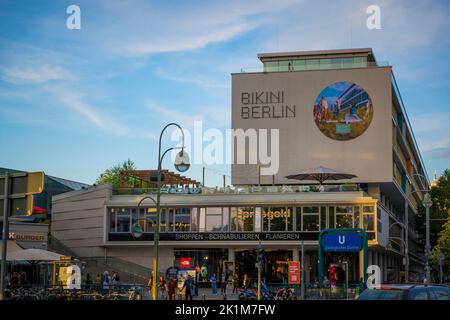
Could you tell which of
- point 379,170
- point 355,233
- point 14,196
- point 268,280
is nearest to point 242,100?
point 379,170

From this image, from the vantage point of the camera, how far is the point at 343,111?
247 feet

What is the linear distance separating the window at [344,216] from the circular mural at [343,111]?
13.1 meters

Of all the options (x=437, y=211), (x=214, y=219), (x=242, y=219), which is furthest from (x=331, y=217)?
(x=437, y=211)

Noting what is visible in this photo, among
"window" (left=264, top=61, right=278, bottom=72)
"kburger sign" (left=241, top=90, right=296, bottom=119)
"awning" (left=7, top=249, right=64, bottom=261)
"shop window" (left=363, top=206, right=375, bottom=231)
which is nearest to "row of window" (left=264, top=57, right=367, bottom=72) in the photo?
"window" (left=264, top=61, right=278, bottom=72)

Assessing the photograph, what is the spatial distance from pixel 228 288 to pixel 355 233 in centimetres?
2977

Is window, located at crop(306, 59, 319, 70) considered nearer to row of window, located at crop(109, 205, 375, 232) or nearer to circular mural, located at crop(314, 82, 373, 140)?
circular mural, located at crop(314, 82, 373, 140)

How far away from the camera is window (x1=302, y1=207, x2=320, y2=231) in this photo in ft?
211

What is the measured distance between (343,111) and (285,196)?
14438mm

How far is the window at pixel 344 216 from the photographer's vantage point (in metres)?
63.6

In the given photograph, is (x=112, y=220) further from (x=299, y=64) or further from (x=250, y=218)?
(x=299, y=64)

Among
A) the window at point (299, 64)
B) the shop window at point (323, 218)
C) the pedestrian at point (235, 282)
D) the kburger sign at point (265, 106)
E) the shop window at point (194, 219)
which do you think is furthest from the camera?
the window at point (299, 64)

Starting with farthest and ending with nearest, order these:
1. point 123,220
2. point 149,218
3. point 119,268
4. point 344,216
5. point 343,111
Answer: point 343,111
point 123,220
point 119,268
point 149,218
point 344,216

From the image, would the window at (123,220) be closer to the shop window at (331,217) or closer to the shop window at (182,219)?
the shop window at (182,219)

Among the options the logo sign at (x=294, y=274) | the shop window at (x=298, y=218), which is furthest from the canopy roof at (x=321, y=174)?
the logo sign at (x=294, y=274)
